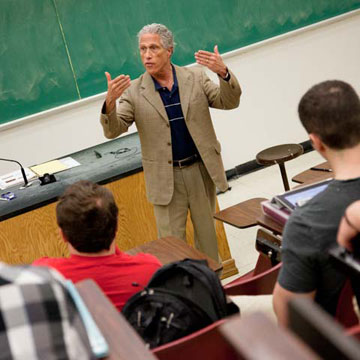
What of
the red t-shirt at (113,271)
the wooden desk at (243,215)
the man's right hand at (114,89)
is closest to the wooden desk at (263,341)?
the red t-shirt at (113,271)

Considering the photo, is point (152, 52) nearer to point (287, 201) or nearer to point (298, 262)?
point (287, 201)

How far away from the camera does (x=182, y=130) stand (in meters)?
3.32

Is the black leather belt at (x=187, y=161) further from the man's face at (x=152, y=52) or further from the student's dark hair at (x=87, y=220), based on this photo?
the student's dark hair at (x=87, y=220)

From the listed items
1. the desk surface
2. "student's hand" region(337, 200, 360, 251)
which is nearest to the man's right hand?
the desk surface

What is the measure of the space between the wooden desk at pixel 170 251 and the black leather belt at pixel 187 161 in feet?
2.42

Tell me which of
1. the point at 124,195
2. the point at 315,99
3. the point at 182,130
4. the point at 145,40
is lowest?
the point at 124,195

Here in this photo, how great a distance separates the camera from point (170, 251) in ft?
8.52

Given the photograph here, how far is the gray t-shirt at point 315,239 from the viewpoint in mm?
1593

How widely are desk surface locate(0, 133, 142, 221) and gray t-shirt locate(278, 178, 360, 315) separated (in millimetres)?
2143

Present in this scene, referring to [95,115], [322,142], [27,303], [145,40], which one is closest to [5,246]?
[145,40]

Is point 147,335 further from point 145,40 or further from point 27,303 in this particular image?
point 145,40

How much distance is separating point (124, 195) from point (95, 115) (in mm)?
1595

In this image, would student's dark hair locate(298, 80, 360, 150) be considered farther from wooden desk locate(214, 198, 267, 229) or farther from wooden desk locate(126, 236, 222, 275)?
wooden desk locate(214, 198, 267, 229)

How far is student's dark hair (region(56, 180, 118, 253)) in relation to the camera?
6.58 feet
